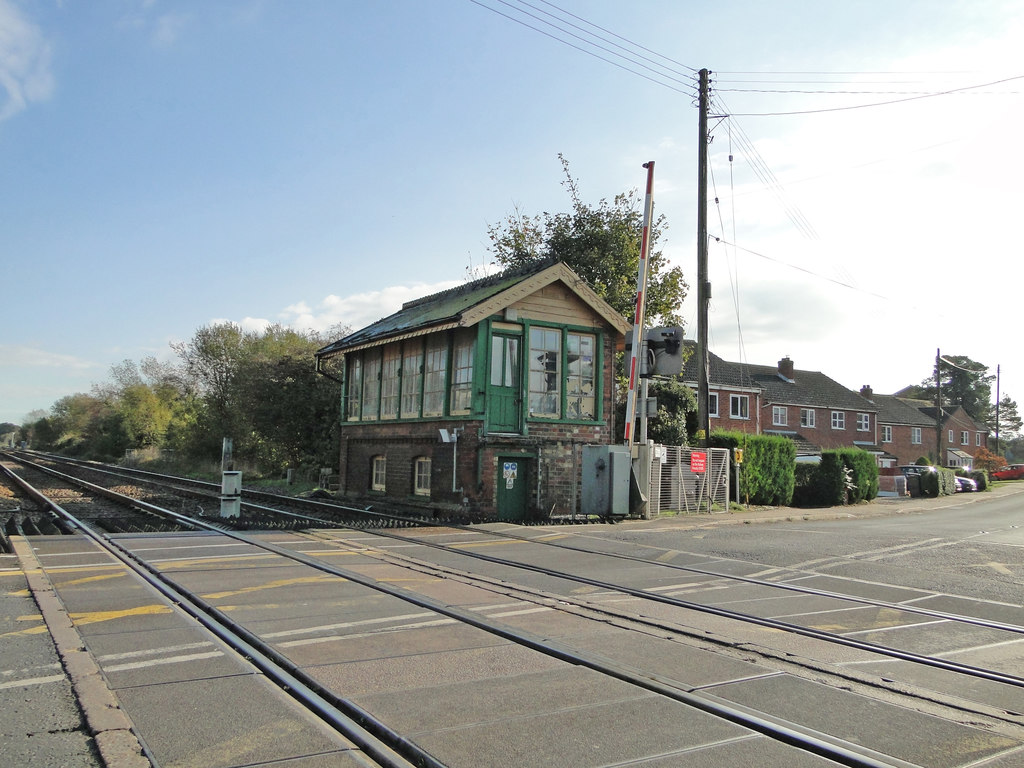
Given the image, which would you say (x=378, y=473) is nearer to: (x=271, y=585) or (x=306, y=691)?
(x=271, y=585)

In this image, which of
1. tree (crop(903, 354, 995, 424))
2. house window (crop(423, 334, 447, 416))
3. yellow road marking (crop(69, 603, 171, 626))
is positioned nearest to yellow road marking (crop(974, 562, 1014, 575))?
yellow road marking (crop(69, 603, 171, 626))

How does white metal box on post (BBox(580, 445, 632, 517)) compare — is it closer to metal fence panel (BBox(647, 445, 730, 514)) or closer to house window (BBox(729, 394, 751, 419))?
metal fence panel (BBox(647, 445, 730, 514))

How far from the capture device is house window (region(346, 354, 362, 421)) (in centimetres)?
2508

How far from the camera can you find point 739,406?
171 feet

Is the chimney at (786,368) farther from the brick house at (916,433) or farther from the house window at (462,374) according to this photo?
the house window at (462,374)

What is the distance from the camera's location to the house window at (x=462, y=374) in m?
19.4

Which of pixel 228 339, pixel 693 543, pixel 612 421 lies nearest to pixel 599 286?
pixel 612 421

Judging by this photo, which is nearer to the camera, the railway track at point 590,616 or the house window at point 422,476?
the railway track at point 590,616

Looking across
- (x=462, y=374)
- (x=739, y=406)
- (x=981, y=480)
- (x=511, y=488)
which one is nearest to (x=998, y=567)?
(x=511, y=488)

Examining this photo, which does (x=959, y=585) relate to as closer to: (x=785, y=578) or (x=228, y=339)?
(x=785, y=578)

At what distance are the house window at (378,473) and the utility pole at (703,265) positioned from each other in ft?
30.9

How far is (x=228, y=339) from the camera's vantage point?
2025 inches

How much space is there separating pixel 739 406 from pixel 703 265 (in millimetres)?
30194

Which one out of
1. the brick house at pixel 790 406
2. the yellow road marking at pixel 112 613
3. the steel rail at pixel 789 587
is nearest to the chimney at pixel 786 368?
the brick house at pixel 790 406
